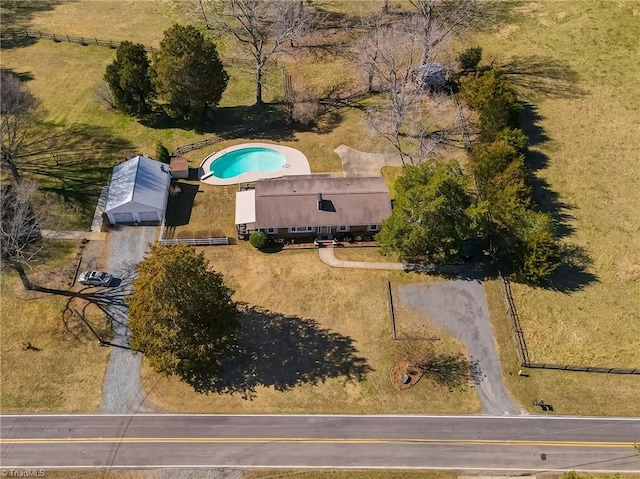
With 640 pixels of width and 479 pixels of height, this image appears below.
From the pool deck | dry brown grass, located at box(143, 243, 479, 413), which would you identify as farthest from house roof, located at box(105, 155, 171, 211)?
dry brown grass, located at box(143, 243, 479, 413)

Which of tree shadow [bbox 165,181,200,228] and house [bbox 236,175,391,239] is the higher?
house [bbox 236,175,391,239]

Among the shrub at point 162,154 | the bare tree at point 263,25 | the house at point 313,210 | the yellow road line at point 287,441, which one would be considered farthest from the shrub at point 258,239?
the bare tree at point 263,25

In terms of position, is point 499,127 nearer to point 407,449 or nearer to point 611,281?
point 611,281

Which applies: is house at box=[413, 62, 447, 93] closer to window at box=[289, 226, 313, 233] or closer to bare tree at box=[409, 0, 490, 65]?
bare tree at box=[409, 0, 490, 65]

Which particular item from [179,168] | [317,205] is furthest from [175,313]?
[179,168]

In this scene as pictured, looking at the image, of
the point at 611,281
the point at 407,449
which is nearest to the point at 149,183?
the point at 407,449

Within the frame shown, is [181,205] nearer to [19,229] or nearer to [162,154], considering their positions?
[162,154]
